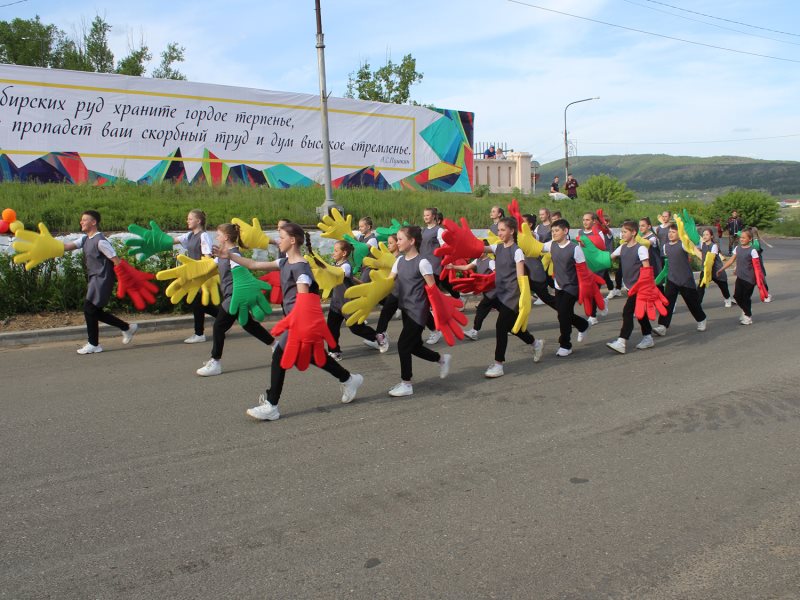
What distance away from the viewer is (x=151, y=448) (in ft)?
16.8

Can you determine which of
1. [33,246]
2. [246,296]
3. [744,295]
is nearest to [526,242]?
[246,296]

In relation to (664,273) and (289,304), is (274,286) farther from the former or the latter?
(664,273)

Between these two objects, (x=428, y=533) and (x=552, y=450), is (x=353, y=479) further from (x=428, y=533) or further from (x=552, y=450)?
(x=552, y=450)

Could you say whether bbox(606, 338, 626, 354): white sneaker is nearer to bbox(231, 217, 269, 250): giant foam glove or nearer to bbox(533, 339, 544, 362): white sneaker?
bbox(533, 339, 544, 362): white sneaker

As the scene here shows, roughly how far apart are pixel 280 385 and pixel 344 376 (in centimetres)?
66

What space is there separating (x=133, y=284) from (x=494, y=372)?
4.64m

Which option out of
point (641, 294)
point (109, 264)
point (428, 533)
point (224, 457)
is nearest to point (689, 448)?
point (428, 533)

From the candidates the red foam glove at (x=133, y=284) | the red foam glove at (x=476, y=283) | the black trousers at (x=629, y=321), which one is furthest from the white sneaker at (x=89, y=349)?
the black trousers at (x=629, y=321)

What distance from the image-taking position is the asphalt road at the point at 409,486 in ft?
10.9

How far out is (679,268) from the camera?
9898mm

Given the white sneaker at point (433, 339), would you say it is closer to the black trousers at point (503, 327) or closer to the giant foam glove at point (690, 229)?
the black trousers at point (503, 327)

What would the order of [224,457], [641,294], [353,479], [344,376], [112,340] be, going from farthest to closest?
[112,340] → [641,294] → [344,376] → [224,457] → [353,479]

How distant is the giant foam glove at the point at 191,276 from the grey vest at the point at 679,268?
615cm

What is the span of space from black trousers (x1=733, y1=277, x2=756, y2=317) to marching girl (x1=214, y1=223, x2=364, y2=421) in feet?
23.8
